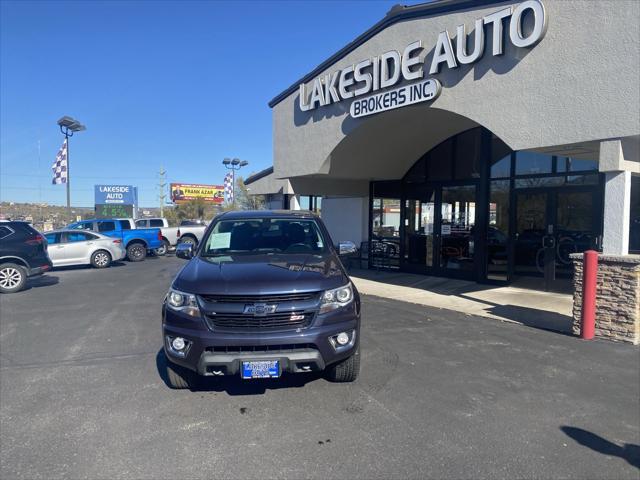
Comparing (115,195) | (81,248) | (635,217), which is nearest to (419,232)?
(635,217)

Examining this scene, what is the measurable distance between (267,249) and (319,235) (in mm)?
668

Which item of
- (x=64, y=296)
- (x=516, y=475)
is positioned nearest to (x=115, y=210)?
(x=64, y=296)

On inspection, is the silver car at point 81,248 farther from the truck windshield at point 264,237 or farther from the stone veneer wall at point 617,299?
the stone veneer wall at point 617,299

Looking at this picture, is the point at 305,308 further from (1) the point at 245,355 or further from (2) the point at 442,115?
(2) the point at 442,115

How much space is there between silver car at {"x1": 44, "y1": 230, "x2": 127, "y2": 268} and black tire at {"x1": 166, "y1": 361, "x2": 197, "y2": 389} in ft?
44.3

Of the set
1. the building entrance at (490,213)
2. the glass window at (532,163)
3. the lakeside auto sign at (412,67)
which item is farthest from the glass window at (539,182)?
the lakeside auto sign at (412,67)

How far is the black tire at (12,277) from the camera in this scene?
11.2m

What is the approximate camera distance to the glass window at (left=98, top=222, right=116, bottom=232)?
778 inches

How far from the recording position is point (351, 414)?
4.05 meters

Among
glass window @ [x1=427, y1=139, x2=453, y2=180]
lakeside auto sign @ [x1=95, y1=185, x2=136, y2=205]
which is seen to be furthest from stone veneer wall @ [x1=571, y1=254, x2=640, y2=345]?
lakeside auto sign @ [x1=95, y1=185, x2=136, y2=205]

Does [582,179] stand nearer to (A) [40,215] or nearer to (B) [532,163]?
(B) [532,163]

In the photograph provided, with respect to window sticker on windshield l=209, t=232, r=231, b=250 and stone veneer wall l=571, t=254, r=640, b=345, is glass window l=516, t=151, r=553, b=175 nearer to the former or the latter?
stone veneer wall l=571, t=254, r=640, b=345

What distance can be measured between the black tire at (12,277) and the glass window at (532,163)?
12.1 m

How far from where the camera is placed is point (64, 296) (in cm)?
1059
